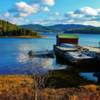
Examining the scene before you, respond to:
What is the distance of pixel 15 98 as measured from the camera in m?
16.3

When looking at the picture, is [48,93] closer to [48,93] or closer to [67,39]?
[48,93]

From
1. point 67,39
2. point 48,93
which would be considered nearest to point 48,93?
point 48,93

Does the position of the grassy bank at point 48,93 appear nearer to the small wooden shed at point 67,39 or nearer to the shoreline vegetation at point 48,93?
the shoreline vegetation at point 48,93

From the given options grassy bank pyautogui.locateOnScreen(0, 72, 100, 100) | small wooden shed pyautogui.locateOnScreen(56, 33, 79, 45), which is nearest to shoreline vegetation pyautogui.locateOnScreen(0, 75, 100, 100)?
grassy bank pyautogui.locateOnScreen(0, 72, 100, 100)

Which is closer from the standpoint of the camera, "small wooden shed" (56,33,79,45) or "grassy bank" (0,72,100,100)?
"grassy bank" (0,72,100,100)

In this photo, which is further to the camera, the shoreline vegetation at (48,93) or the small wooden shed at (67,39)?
the small wooden shed at (67,39)

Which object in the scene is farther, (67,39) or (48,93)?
(67,39)

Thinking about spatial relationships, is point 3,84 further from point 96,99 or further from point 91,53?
point 91,53

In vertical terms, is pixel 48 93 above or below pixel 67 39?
above

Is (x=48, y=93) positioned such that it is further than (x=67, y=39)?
No

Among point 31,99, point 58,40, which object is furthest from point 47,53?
point 31,99

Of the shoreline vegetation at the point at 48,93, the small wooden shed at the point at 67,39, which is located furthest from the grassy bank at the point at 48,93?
the small wooden shed at the point at 67,39

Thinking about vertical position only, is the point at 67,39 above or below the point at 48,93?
below

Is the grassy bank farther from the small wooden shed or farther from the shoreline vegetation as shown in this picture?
the small wooden shed
